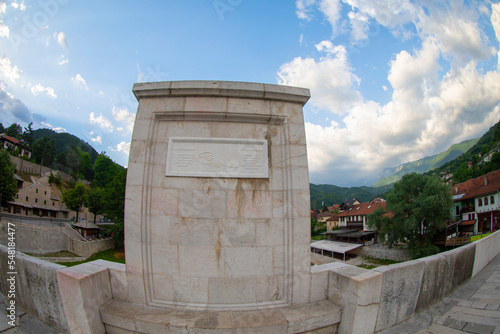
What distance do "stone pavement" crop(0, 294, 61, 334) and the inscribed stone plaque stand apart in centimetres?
296

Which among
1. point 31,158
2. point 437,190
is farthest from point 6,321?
point 31,158

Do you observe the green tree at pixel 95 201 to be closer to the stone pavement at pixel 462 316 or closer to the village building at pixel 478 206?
the stone pavement at pixel 462 316

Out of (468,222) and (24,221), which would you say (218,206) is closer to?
(24,221)

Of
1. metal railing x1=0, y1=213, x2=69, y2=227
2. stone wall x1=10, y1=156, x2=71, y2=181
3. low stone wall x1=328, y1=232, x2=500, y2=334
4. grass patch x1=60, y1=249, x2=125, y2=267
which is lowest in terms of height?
grass patch x1=60, y1=249, x2=125, y2=267

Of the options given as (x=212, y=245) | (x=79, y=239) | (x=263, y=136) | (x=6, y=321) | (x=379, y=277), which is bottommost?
(x=79, y=239)

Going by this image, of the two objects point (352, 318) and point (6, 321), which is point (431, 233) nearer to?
point (352, 318)

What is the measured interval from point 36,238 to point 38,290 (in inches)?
1395

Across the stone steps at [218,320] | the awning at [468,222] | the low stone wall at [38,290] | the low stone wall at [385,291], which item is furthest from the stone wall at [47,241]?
the awning at [468,222]

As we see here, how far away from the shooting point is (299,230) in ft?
12.8

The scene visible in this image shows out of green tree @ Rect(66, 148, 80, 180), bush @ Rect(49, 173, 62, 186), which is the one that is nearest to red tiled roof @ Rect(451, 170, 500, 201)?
bush @ Rect(49, 173, 62, 186)

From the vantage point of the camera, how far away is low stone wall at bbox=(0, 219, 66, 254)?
26.0 m

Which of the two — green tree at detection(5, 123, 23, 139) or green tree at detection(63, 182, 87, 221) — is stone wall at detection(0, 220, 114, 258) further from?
green tree at detection(5, 123, 23, 139)

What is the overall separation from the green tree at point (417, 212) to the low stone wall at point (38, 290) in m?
37.2

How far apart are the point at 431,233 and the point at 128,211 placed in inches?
1564
